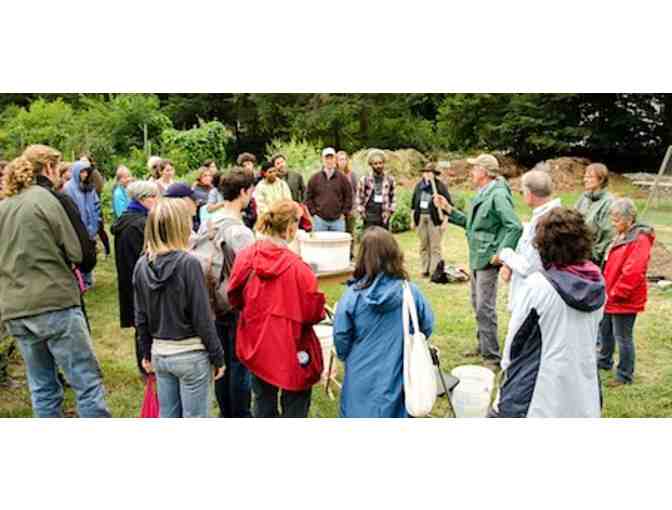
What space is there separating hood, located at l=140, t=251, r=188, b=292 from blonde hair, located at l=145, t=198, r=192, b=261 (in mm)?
31

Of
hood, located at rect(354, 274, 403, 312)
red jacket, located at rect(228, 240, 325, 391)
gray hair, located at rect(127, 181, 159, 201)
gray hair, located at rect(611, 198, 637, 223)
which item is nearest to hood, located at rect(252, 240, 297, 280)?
red jacket, located at rect(228, 240, 325, 391)

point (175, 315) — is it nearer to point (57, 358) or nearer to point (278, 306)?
point (278, 306)

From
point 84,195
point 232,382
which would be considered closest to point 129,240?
point 232,382

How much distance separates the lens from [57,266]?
372cm

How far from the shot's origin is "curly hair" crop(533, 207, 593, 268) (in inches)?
120

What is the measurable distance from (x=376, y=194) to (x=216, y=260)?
15.6ft

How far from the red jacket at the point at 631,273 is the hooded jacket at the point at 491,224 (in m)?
0.81

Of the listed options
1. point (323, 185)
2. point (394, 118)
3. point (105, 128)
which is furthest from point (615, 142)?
point (105, 128)

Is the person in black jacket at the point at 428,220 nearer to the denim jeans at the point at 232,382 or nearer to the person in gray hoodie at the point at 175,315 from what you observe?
the denim jeans at the point at 232,382

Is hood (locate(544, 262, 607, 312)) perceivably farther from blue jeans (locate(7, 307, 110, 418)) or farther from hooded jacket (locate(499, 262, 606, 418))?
blue jeans (locate(7, 307, 110, 418))

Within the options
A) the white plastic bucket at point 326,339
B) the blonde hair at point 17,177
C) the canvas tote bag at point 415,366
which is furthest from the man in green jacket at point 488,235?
the blonde hair at point 17,177

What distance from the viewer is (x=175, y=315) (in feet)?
10.5
